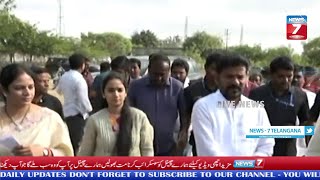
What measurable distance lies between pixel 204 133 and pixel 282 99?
1.19 meters

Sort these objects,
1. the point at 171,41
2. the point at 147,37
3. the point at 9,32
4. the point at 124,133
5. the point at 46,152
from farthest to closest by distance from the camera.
Result: the point at 9,32 < the point at 147,37 < the point at 171,41 < the point at 124,133 < the point at 46,152

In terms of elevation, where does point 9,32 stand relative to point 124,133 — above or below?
above

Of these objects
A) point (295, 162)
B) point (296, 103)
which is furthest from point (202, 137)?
point (296, 103)

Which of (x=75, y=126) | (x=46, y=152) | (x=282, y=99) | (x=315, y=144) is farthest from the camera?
(x=75, y=126)

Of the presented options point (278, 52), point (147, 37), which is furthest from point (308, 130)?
point (147, 37)

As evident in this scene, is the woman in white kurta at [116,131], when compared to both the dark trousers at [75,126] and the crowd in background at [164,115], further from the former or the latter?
the dark trousers at [75,126]

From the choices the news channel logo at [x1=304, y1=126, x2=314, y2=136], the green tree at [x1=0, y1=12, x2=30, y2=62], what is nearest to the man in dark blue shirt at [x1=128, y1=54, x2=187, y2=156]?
the news channel logo at [x1=304, y1=126, x2=314, y2=136]

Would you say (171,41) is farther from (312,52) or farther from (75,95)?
(312,52)

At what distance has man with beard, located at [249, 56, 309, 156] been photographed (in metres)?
4.00

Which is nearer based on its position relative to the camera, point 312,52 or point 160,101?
point 160,101

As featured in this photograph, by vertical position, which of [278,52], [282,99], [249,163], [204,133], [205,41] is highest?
[205,41]

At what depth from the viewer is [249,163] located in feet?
9.73

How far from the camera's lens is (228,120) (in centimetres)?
311

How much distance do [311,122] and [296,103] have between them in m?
0.17
